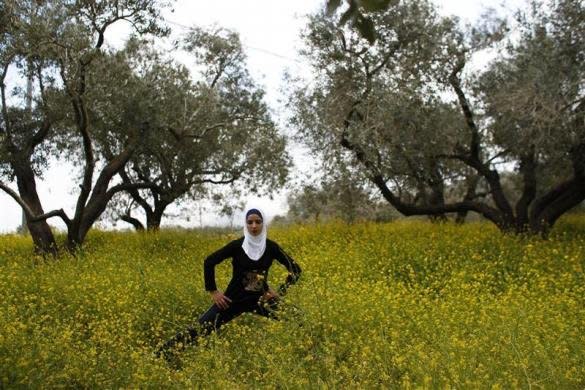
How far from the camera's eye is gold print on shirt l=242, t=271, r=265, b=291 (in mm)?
7934

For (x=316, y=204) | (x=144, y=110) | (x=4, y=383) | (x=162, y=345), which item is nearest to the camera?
(x=4, y=383)

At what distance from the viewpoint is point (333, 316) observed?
8773 millimetres

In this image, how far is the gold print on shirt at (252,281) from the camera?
7.93 metres

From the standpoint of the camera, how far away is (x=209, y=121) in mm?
19516

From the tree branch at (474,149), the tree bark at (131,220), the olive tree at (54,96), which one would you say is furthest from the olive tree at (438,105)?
the tree bark at (131,220)

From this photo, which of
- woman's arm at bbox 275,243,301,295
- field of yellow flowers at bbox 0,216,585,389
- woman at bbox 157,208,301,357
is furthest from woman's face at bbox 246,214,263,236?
field of yellow flowers at bbox 0,216,585,389

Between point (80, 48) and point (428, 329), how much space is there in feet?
35.7

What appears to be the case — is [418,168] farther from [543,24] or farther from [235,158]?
[235,158]

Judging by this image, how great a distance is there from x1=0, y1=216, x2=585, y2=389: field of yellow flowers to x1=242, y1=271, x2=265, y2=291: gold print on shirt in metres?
0.46

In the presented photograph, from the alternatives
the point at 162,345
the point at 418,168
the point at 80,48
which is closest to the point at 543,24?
the point at 418,168

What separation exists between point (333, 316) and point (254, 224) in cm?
180

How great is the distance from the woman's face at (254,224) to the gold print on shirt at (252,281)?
1.57 feet

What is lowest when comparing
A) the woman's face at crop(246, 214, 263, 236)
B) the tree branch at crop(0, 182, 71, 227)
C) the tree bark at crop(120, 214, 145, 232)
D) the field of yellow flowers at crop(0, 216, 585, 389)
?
the field of yellow flowers at crop(0, 216, 585, 389)

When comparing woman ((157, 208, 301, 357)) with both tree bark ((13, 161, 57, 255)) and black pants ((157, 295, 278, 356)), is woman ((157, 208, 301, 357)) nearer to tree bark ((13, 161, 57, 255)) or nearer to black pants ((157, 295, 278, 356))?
black pants ((157, 295, 278, 356))
